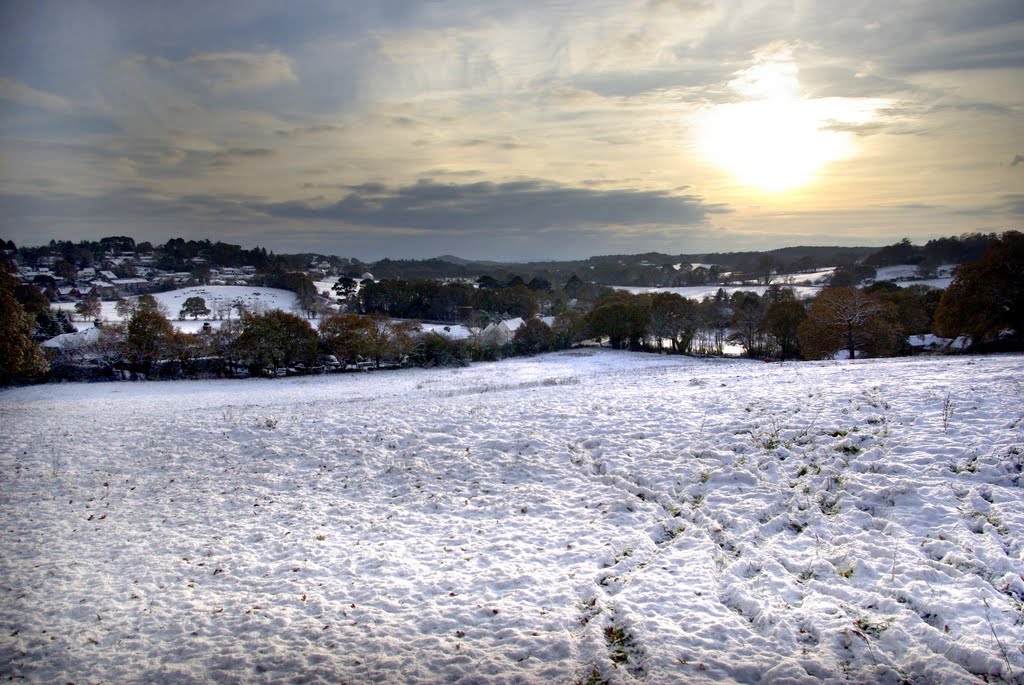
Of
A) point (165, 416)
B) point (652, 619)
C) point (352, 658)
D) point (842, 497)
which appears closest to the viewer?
point (352, 658)

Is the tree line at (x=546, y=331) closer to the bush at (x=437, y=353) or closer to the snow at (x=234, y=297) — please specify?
the bush at (x=437, y=353)

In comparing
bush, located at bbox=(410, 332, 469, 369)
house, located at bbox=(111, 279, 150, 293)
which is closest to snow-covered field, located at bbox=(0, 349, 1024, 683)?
house, located at bbox=(111, 279, 150, 293)

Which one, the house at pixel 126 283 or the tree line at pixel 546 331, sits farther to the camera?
the house at pixel 126 283

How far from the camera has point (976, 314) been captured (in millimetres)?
29391

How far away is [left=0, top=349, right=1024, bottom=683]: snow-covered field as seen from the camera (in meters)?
5.71

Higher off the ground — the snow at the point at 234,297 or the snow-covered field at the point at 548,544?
the snow at the point at 234,297

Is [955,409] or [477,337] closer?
[955,409]

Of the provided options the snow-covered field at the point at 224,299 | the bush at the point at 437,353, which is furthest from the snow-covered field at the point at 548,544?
the snow-covered field at the point at 224,299

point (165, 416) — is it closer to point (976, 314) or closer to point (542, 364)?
point (542, 364)

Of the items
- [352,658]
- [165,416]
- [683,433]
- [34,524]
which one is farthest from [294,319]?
[352,658]

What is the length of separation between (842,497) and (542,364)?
3862 cm

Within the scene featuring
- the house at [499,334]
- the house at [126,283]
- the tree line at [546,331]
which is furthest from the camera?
the house at [499,334]

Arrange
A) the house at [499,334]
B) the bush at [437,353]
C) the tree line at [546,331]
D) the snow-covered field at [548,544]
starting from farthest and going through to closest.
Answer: the house at [499,334]
the bush at [437,353]
the tree line at [546,331]
the snow-covered field at [548,544]

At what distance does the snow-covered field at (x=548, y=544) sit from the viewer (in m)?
5.71
